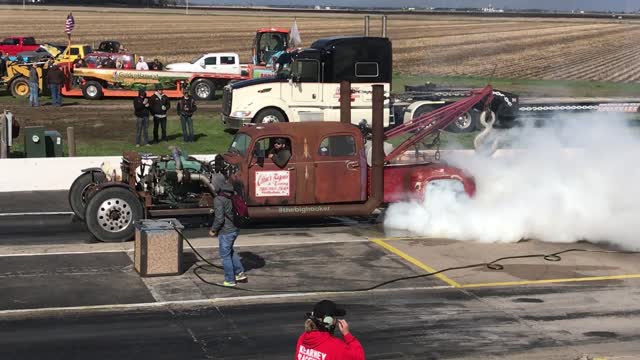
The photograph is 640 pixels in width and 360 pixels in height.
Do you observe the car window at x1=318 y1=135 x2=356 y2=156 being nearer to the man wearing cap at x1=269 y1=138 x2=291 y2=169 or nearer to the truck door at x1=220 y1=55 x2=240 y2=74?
the man wearing cap at x1=269 y1=138 x2=291 y2=169

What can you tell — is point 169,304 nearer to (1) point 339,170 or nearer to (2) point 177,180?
(2) point 177,180

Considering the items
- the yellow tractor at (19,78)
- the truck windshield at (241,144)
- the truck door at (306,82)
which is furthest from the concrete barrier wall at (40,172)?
the yellow tractor at (19,78)

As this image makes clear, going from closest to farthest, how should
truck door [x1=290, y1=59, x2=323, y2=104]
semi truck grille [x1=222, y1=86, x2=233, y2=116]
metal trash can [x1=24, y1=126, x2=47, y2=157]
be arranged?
metal trash can [x1=24, y1=126, x2=47, y2=157]
truck door [x1=290, y1=59, x2=323, y2=104]
semi truck grille [x1=222, y1=86, x2=233, y2=116]

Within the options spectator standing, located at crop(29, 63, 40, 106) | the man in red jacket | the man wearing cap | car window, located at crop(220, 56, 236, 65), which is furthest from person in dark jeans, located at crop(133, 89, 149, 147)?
the man in red jacket

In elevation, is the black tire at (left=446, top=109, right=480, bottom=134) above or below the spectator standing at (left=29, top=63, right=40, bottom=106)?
below

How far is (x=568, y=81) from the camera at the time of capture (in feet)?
152

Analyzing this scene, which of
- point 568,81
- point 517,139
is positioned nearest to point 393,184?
point 517,139

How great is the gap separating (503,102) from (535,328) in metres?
19.1

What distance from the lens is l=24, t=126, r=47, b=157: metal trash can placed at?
22.5 metres

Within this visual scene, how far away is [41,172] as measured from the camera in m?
21.3

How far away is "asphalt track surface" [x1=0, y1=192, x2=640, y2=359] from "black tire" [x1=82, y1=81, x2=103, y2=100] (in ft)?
66.3

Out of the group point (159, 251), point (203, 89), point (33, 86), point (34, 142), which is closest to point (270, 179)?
point (159, 251)

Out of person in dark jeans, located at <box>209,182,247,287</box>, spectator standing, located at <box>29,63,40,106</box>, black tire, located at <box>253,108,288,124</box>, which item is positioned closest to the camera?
person in dark jeans, located at <box>209,182,247,287</box>

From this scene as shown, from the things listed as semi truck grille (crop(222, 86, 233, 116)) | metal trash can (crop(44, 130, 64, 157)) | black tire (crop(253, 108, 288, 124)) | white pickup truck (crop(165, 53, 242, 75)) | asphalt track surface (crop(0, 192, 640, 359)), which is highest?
white pickup truck (crop(165, 53, 242, 75))
